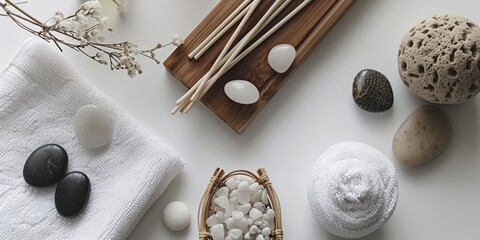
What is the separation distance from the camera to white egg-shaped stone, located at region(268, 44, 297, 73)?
1.01 m

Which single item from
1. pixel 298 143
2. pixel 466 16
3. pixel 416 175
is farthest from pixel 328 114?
pixel 466 16

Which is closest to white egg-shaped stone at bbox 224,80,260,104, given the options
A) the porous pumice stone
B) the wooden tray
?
the wooden tray

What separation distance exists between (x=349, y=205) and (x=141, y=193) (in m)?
0.31

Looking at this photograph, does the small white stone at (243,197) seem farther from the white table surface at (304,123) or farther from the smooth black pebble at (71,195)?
the smooth black pebble at (71,195)

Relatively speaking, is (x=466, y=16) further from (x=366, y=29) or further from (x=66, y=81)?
(x=66, y=81)

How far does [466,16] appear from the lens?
3.51 ft

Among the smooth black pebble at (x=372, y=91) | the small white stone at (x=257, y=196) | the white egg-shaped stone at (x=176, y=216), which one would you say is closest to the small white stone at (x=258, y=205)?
the small white stone at (x=257, y=196)

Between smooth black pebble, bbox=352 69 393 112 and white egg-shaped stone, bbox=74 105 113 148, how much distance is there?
1.29 feet

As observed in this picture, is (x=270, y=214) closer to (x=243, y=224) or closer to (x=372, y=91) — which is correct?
(x=243, y=224)

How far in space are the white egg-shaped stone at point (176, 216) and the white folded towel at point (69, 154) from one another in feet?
0.10

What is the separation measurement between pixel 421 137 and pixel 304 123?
0.19 metres

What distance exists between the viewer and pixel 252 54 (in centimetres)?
103

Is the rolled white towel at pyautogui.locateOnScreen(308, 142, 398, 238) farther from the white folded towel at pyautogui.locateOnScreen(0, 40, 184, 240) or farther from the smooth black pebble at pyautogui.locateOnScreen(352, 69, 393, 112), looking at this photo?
the white folded towel at pyautogui.locateOnScreen(0, 40, 184, 240)

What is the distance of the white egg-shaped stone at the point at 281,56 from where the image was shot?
1012 mm
